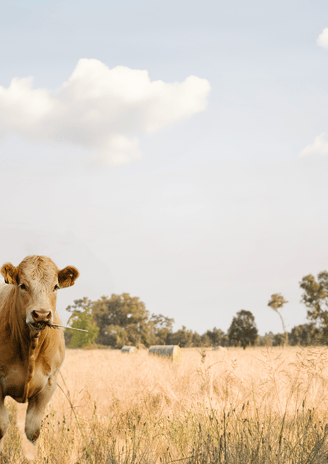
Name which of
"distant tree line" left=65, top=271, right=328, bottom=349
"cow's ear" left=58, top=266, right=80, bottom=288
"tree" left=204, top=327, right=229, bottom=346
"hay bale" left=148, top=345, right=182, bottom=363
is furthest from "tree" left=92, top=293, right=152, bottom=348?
"cow's ear" left=58, top=266, right=80, bottom=288

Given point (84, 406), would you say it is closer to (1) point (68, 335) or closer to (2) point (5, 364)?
(2) point (5, 364)

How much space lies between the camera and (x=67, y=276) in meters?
4.77

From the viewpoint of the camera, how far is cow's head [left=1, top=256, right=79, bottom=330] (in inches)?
158

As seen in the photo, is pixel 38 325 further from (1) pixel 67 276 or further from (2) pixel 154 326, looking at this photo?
(2) pixel 154 326

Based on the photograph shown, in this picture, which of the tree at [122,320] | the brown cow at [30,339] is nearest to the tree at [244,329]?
the tree at [122,320]

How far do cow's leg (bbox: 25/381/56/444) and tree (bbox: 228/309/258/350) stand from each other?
142 feet

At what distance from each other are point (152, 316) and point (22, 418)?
62.8 meters

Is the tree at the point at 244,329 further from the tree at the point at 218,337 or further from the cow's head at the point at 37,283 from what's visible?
the cow's head at the point at 37,283

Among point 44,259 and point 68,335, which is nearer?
point 44,259

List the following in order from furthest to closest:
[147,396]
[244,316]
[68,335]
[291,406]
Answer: [68,335], [244,316], [147,396], [291,406]

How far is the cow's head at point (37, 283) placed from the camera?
4.00m

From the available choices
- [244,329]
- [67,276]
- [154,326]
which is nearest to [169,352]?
[67,276]

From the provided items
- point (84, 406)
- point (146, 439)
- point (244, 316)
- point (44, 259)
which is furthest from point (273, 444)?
point (244, 316)

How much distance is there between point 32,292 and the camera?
13.9ft
